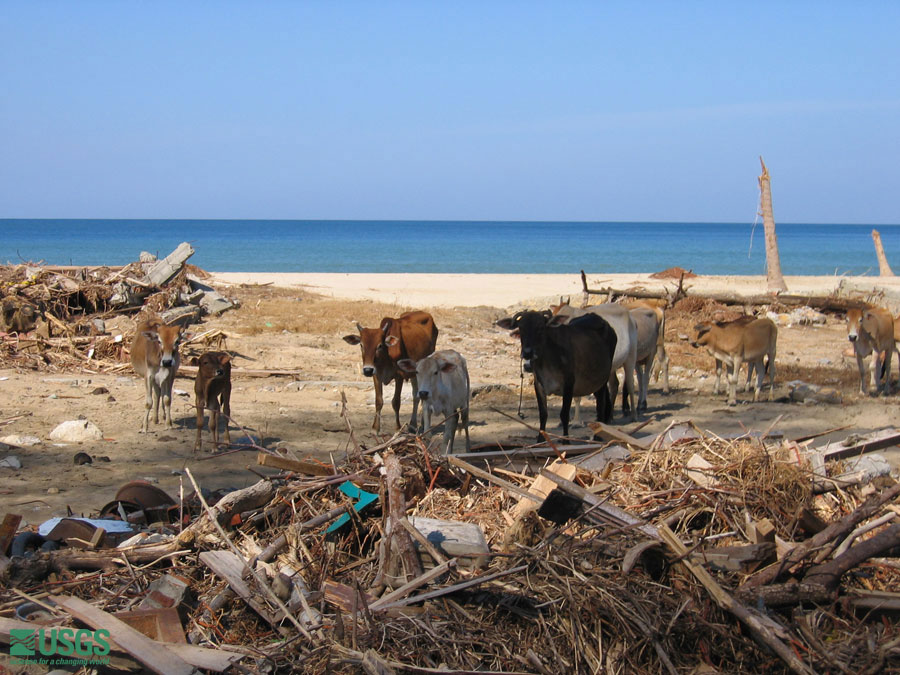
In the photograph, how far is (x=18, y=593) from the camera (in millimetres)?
5012

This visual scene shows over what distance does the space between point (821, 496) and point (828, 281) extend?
2755cm

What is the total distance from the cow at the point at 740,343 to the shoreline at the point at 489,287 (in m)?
8.27

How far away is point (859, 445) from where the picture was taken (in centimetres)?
732

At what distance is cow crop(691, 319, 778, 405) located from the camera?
1344 cm

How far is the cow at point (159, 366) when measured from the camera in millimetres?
11203

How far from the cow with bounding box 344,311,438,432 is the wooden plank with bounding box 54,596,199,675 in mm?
6287

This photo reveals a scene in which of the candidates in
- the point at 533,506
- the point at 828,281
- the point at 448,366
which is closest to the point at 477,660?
the point at 533,506

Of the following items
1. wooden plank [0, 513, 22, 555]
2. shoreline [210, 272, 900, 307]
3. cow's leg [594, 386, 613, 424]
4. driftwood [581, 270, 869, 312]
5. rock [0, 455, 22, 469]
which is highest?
driftwood [581, 270, 869, 312]

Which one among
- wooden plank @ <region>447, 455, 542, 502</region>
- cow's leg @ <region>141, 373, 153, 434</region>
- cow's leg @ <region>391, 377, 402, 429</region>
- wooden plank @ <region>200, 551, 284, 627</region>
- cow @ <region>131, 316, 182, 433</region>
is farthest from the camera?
cow's leg @ <region>391, 377, 402, 429</region>

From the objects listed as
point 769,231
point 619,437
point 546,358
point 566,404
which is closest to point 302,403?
point 546,358

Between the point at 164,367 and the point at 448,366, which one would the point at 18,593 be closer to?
the point at 448,366

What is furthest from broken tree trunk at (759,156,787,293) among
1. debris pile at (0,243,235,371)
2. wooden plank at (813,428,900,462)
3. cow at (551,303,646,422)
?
wooden plank at (813,428,900,462)

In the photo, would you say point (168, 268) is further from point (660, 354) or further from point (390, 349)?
point (660, 354)

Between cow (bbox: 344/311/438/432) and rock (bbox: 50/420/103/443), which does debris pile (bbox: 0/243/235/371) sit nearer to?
rock (bbox: 50/420/103/443)
